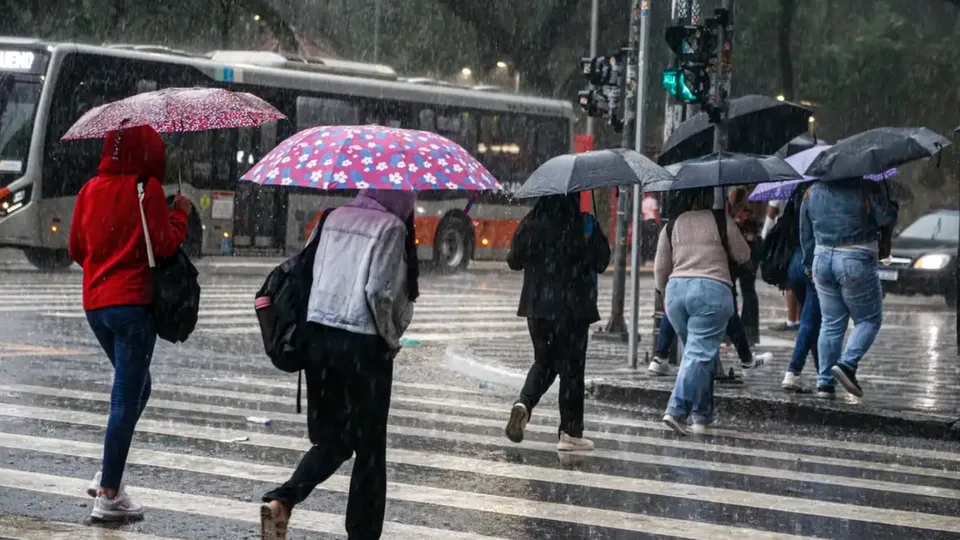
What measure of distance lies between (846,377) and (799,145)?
4.30m

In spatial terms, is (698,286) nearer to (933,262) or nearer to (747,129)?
(747,129)

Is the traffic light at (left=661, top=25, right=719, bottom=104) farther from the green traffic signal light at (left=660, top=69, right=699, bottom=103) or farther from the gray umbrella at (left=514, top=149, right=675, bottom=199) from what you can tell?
the gray umbrella at (left=514, top=149, right=675, bottom=199)

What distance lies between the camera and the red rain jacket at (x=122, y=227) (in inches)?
265

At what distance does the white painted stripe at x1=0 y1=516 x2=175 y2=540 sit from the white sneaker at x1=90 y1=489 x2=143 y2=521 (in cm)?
11

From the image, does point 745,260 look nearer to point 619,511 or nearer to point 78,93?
point 619,511

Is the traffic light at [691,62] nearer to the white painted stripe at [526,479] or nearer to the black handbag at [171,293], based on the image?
the white painted stripe at [526,479]

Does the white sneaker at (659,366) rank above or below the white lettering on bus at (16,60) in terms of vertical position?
below

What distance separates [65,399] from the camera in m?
10.9

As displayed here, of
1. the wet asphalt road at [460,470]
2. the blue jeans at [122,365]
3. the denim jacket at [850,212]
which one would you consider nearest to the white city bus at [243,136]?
the wet asphalt road at [460,470]

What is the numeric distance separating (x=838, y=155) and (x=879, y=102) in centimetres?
3073

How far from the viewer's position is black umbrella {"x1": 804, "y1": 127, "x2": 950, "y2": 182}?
11.1 metres

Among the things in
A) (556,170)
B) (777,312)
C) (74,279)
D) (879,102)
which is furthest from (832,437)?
→ (879,102)

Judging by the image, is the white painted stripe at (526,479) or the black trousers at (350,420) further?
the white painted stripe at (526,479)

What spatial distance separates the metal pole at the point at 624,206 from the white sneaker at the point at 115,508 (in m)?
9.89
